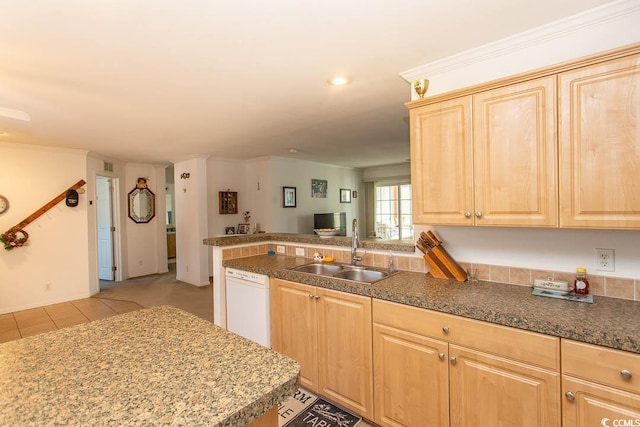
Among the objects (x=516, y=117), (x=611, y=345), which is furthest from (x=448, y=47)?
(x=611, y=345)

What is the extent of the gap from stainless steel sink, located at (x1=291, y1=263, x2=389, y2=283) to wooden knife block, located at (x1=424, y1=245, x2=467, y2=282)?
359 mm

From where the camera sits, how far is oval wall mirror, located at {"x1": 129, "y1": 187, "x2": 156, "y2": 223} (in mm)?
6133

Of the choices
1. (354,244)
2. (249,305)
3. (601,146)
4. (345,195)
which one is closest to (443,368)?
(354,244)

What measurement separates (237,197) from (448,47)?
16.5ft

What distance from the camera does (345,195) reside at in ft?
25.0

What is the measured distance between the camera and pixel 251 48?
1.89 metres

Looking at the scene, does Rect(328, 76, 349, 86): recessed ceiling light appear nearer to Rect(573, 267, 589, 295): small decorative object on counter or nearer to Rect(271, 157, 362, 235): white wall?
Rect(573, 267, 589, 295): small decorative object on counter

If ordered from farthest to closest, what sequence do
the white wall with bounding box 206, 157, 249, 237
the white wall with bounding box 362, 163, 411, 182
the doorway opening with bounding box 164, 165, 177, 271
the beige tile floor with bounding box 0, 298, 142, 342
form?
1. the doorway opening with bounding box 164, 165, 177, 271
2. the white wall with bounding box 362, 163, 411, 182
3. the white wall with bounding box 206, 157, 249, 237
4. the beige tile floor with bounding box 0, 298, 142, 342

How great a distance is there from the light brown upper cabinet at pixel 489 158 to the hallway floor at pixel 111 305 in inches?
129

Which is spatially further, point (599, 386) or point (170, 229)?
point (170, 229)

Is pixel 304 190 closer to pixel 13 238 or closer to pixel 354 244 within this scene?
pixel 354 244

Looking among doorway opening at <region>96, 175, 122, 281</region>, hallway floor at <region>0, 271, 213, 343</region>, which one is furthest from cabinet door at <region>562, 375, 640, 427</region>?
doorway opening at <region>96, 175, 122, 281</region>

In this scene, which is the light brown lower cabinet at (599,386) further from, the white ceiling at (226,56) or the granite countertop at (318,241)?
the white ceiling at (226,56)

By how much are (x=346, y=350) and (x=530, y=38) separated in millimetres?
2181
